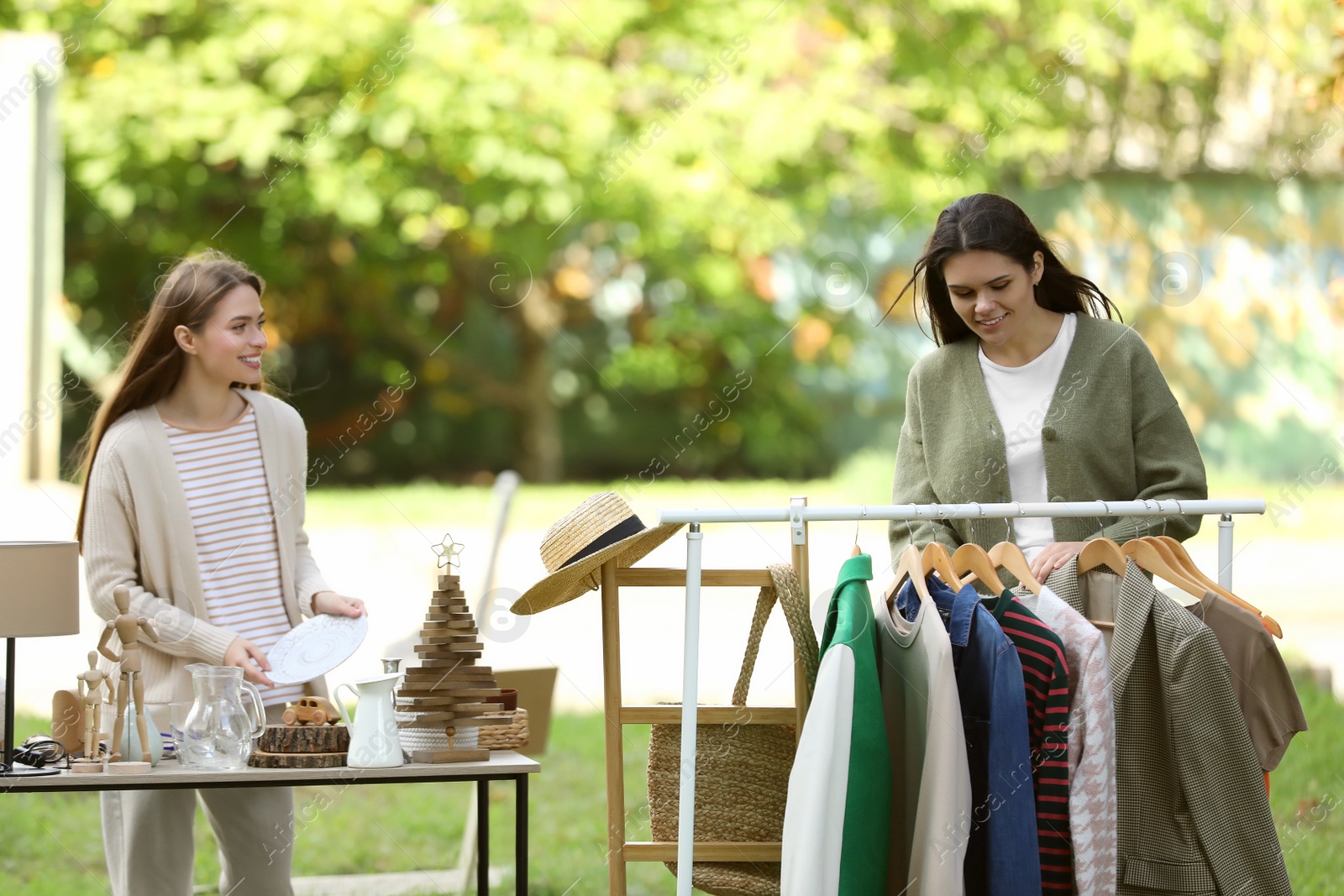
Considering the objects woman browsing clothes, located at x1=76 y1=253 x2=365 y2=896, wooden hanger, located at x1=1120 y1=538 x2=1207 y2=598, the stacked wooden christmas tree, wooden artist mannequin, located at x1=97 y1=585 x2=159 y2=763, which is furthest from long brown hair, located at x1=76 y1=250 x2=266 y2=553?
wooden hanger, located at x1=1120 y1=538 x2=1207 y2=598

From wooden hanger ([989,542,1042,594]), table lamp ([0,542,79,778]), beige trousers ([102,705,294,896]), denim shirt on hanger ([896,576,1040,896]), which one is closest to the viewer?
denim shirt on hanger ([896,576,1040,896])

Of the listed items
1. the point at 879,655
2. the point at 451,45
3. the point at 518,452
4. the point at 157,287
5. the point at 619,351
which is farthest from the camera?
the point at 518,452

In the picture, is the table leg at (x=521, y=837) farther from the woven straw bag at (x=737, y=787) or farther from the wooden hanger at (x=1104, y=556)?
the wooden hanger at (x=1104, y=556)

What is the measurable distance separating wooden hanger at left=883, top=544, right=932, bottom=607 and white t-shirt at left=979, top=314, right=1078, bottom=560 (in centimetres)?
35

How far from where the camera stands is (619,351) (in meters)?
12.9

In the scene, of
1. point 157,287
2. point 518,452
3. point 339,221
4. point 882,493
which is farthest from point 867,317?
point 157,287

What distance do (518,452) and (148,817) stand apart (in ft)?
36.2


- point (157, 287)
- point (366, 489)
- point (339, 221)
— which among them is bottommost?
point (157, 287)

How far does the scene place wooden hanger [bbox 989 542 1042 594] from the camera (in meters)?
2.55

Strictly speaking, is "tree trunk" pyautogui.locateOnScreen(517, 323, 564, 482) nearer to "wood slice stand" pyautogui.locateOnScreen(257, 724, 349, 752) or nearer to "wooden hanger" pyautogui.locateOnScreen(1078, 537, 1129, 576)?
"wood slice stand" pyautogui.locateOnScreen(257, 724, 349, 752)

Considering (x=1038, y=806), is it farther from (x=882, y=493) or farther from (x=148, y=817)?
(x=882, y=493)

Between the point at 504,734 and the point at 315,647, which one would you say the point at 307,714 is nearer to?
the point at 315,647

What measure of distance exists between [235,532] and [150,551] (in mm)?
199

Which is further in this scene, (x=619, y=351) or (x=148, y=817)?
(x=619, y=351)
